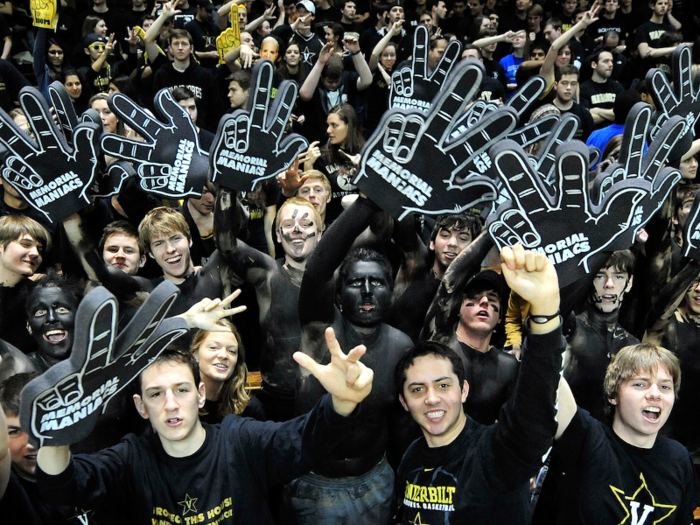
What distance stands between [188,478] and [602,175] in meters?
1.83

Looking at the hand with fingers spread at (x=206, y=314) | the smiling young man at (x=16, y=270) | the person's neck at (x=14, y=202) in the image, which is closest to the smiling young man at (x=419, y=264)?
the hand with fingers spread at (x=206, y=314)

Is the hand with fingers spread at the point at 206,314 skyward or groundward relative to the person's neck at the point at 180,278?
groundward

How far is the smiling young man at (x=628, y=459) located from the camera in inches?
99.0

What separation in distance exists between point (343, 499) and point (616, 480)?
37.9 inches

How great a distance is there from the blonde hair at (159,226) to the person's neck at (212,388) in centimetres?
95

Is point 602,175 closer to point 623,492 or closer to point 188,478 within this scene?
point 623,492

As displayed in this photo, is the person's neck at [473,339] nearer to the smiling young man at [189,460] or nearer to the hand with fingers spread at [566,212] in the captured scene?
the hand with fingers spread at [566,212]

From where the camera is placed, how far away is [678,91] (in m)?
3.75

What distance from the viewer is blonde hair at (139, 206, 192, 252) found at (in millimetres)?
3615

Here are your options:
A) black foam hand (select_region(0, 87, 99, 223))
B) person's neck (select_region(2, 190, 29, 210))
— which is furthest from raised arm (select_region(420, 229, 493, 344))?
person's neck (select_region(2, 190, 29, 210))

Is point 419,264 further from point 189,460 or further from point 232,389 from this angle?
point 189,460

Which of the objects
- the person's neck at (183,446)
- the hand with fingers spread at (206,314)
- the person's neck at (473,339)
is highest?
the hand with fingers spread at (206,314)

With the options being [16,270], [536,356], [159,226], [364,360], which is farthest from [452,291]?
[16,270]

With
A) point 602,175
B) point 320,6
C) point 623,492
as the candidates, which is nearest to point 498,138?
point 602,175
